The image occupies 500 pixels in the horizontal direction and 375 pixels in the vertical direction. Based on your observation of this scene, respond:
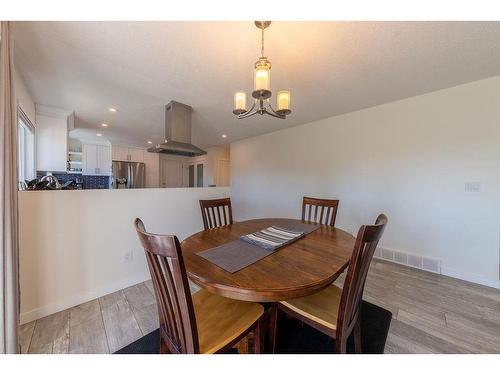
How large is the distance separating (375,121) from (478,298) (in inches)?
91.9

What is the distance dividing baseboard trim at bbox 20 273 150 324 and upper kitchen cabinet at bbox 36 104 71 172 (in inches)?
91.5

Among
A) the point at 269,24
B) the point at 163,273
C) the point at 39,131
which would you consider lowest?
the point at 163,273

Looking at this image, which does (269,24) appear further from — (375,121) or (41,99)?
(41,99)

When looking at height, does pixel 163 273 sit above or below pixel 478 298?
above

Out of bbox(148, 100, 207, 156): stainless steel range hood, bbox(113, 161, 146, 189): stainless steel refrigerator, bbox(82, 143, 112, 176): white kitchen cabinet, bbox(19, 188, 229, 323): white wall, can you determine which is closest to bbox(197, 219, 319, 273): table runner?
bbox(19, 188, 229, 323): white wall

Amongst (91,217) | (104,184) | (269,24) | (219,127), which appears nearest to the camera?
(269,24)

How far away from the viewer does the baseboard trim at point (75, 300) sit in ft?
5.05

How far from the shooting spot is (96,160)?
5281 millimetres

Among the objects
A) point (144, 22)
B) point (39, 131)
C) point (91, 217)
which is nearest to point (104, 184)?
point (39, 131)

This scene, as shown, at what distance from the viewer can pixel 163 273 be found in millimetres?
789

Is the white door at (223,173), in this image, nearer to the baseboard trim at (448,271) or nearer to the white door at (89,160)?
the white door at (89,160)

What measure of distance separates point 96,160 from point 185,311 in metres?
6.10

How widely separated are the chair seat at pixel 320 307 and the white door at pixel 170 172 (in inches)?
277
